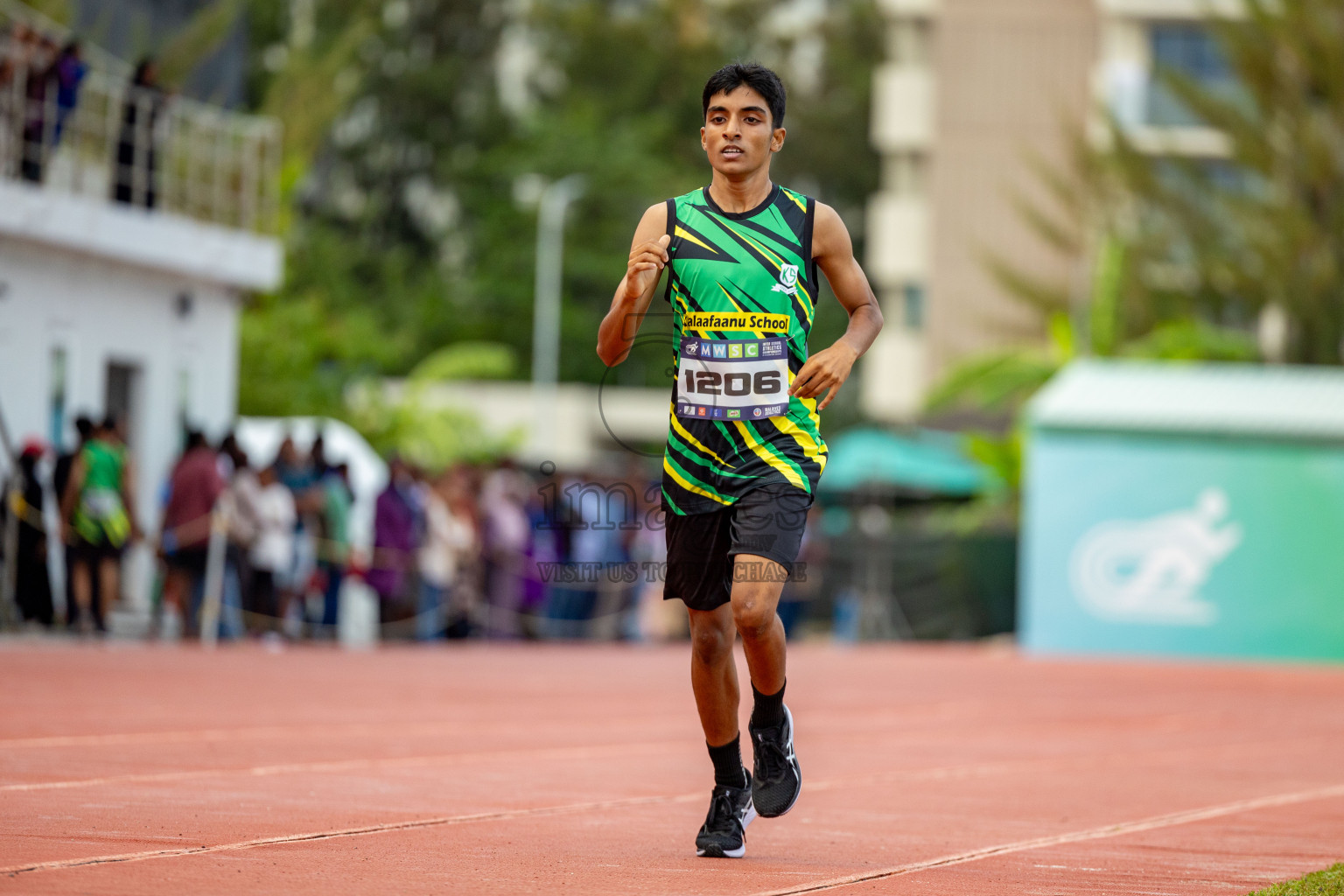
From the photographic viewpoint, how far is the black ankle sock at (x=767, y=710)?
630cm

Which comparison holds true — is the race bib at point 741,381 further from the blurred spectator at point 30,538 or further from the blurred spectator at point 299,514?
the blurred spectator at point 299,514

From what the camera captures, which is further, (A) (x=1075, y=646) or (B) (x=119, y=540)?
(A) (x=1075, y=646)

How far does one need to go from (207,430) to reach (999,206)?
30566 millimetres

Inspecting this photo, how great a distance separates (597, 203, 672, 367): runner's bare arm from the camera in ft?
19.5

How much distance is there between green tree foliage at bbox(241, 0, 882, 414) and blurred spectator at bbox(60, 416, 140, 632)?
3403 cm

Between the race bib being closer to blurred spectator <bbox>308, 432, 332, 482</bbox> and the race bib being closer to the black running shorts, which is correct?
the black running shorts

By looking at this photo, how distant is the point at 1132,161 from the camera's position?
36.7 m

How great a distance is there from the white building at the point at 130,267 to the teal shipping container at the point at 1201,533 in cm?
942

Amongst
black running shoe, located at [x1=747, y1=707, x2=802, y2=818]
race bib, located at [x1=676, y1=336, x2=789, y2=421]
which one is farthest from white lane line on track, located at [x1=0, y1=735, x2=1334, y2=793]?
race bib, located at [x1=676, y1=336, x2=789, y2=421]

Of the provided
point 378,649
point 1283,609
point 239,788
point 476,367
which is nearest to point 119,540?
point 378,649

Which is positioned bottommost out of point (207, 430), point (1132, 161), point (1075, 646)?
point (1075, 646)

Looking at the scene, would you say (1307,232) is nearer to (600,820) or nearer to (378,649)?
(378,649)

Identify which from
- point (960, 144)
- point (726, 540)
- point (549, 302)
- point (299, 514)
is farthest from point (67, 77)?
point (960, 144)

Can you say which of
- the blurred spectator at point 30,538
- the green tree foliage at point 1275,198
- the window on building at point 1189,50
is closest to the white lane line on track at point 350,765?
the blurred spectator at point 30,538
